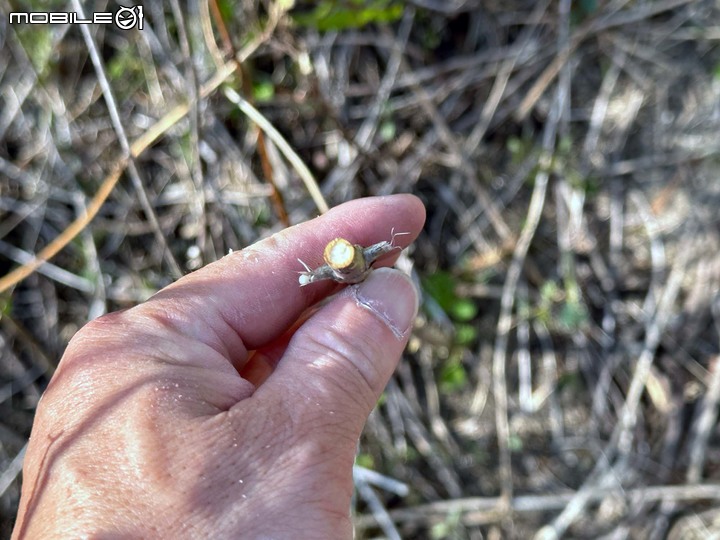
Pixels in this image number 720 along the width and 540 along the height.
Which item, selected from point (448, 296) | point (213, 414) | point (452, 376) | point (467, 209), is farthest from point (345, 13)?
point (213, 414)

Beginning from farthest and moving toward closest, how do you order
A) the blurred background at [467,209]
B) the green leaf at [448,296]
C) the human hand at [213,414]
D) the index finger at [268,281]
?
the green leaf at [448,296] → the blurred background at [467,209] → the index finger at [268,281] → the human hand at [213,414]

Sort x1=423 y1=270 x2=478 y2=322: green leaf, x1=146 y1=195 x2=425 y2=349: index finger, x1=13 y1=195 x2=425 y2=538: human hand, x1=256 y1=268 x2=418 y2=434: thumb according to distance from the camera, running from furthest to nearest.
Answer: x1=423 y1=270 x2=478 y2=322: green leaf
x1=146 y1=195 x2=425 y2=349: index finger
x1=256 y1=268 x2=418 y2=434: thumb
x1=13 y1=195 x2=425 y2=538: human hand

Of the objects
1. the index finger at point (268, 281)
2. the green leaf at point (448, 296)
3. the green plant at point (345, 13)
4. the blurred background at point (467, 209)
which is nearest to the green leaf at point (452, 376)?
the blurred background at point (467, 209)

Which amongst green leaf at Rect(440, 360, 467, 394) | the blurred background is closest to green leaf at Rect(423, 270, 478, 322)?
the blurred background

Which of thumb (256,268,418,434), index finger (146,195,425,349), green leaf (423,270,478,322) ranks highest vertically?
index finger (146,195,425,349)

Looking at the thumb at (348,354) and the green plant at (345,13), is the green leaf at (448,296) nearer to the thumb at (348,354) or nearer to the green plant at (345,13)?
the thumb at (348,354)

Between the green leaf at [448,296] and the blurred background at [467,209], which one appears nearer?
the blurred background at [467,209]

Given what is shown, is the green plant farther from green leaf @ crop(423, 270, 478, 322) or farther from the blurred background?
green leaf @ crop(423, 270, 478, 322)
